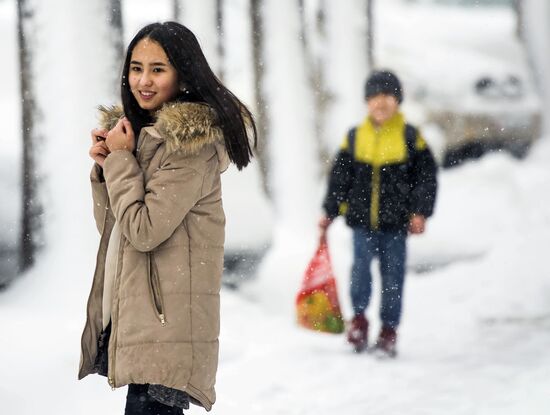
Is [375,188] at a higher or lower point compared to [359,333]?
higher

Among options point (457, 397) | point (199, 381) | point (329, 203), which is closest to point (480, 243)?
point (329, 203)

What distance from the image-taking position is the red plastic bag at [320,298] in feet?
17.8

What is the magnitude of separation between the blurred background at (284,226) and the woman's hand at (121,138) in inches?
64.9

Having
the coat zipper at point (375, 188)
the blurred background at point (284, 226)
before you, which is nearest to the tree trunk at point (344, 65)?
the blurred background at point (284, 226)

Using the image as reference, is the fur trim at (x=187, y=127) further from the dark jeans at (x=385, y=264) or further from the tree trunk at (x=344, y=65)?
the tree trunk at (x=344, y=65)

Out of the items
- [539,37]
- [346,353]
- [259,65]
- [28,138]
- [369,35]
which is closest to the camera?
[346,353]

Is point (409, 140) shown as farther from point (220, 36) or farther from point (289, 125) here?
point (289, 125)

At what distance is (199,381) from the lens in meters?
2.54

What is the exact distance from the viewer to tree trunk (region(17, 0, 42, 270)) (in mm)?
5469

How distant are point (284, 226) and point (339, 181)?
12.8 ft

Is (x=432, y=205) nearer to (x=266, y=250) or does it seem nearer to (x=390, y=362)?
(x=390, y=362)

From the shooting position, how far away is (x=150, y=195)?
8.05ft

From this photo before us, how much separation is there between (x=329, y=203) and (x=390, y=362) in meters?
0.97

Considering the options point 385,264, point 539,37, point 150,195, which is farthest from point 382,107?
A: point 539,37
